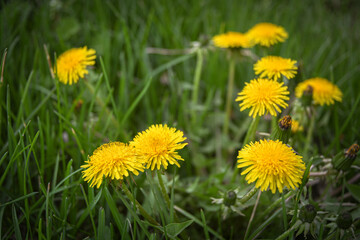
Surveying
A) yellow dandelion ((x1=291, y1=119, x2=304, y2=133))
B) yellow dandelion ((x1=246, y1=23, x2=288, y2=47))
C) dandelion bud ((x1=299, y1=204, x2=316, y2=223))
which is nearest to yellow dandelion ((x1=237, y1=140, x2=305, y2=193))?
dandelion bud ((x1=299, y1=204, x2=316, y2=223))

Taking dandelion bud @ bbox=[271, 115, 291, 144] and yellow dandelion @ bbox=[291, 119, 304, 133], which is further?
yellow dandelion @ bbox=[291, 119, 304, 133]

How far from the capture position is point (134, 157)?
0.79 m

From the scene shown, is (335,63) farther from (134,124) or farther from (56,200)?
(56,200)

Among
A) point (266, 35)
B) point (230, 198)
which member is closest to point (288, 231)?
point (230, 198)

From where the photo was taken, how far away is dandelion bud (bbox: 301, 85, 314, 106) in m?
1.14

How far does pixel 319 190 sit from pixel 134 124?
919mm

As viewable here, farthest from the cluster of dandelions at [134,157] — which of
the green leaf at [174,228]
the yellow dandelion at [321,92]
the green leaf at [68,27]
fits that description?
the green leaf at [68,27]

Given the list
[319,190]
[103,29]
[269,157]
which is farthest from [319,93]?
[103,29]

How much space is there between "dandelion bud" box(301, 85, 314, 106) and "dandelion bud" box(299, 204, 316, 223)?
0.48m

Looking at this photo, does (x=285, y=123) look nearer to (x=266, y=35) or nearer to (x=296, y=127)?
(x=296, y=127)

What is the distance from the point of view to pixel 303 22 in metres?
2.50

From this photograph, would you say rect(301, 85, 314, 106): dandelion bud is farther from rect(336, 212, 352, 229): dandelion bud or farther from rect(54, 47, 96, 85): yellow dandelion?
rect(54, 47, 96, 85): yellow dandelion

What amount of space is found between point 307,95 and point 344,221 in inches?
19.8

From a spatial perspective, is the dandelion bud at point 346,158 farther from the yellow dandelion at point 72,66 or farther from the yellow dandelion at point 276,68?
the yellow dandelion at point 72,66
